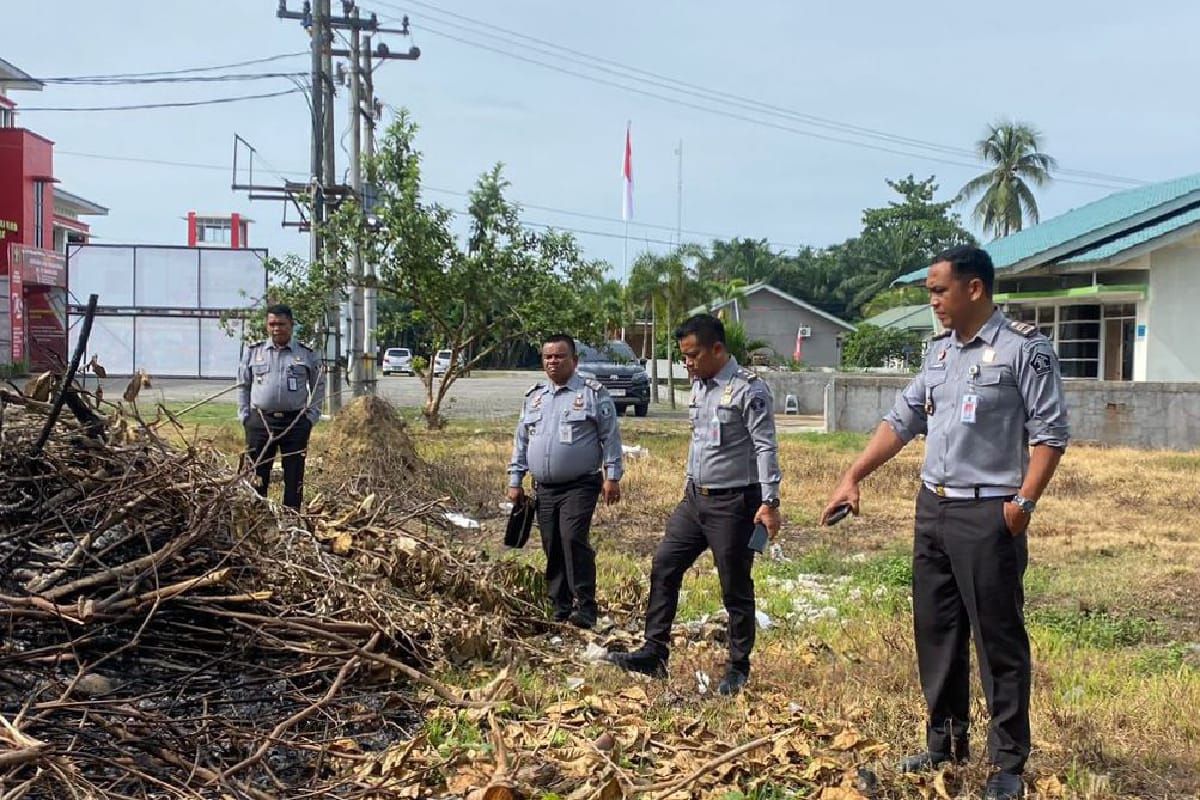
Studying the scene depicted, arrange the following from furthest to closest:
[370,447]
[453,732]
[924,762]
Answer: [370,447] < [453,732] < [924,762]

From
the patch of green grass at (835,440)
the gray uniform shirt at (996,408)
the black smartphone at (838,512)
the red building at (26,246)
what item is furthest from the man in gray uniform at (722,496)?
the red building at (26,246)

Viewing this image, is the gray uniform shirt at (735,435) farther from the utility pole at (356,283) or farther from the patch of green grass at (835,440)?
the utility pole at (356,283)

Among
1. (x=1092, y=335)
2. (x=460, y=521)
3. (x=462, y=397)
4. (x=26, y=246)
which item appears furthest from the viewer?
(x=26, y=246)

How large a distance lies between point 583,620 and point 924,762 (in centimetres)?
246

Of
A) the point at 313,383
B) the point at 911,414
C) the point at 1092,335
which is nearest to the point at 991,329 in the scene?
the point at 911,414

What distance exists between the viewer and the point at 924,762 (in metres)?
3.83

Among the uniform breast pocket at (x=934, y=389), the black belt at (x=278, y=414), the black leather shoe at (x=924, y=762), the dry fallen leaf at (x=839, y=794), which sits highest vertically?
the uniform breast pocket at (x=934, y=389)

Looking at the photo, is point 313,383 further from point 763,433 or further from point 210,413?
point 210,413

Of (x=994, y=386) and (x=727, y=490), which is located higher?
(x=994, y=386)

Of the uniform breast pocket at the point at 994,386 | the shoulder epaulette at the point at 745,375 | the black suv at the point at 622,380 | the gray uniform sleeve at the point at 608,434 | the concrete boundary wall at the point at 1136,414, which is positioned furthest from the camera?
the black suv at the point at 622,380

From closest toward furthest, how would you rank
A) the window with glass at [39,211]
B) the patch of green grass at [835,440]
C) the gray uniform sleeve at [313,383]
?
the gray uniform sleeve at [313,383] → the patch of green grass at [835,440] → the window with glass at [39,211]

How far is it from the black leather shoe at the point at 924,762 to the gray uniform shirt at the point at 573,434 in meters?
2.47

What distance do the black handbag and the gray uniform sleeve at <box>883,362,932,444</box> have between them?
2.73m

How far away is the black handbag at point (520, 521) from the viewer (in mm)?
6379
